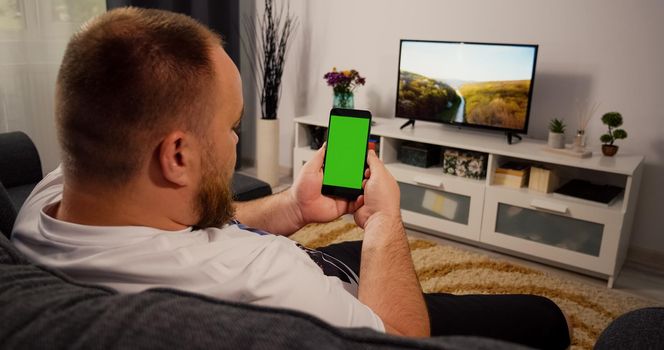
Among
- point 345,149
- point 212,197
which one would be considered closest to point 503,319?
point 345,149

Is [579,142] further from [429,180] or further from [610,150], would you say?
[429,180]

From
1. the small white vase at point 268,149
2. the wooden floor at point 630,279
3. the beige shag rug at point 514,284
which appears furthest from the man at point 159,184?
the small white vase at point 268,149

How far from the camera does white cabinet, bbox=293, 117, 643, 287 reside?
2.44 meters

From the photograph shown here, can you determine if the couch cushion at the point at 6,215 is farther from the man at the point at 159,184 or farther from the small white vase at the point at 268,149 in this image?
the small white vase at the point at 268,149

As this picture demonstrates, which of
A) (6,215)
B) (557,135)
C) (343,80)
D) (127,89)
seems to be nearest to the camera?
(127,89)

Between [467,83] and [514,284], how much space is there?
113 centimetres

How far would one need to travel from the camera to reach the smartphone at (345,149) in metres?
1.22

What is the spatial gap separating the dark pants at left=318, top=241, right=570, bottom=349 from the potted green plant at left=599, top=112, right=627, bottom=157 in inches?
63.3

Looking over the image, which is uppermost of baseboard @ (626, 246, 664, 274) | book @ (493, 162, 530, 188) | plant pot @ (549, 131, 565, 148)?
plant pot @ (549, 131, 565, 148)

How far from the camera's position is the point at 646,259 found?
2754 millimetres

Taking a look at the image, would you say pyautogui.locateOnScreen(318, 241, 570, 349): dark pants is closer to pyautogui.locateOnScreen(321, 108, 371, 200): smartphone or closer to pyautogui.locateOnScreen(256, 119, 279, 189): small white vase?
pyautogui.locateOnScreen(321, 108, 371, 200): smartphone

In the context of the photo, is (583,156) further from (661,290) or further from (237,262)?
(237,262)

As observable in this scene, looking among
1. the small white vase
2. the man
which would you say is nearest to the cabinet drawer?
the small white vase

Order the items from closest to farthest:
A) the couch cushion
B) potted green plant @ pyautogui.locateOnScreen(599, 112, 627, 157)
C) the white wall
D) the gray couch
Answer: the gray couch < the couch cushion < potted green plant @ pyautogui.locateOnScreen(599, 112, 627, 157) < the white wall
